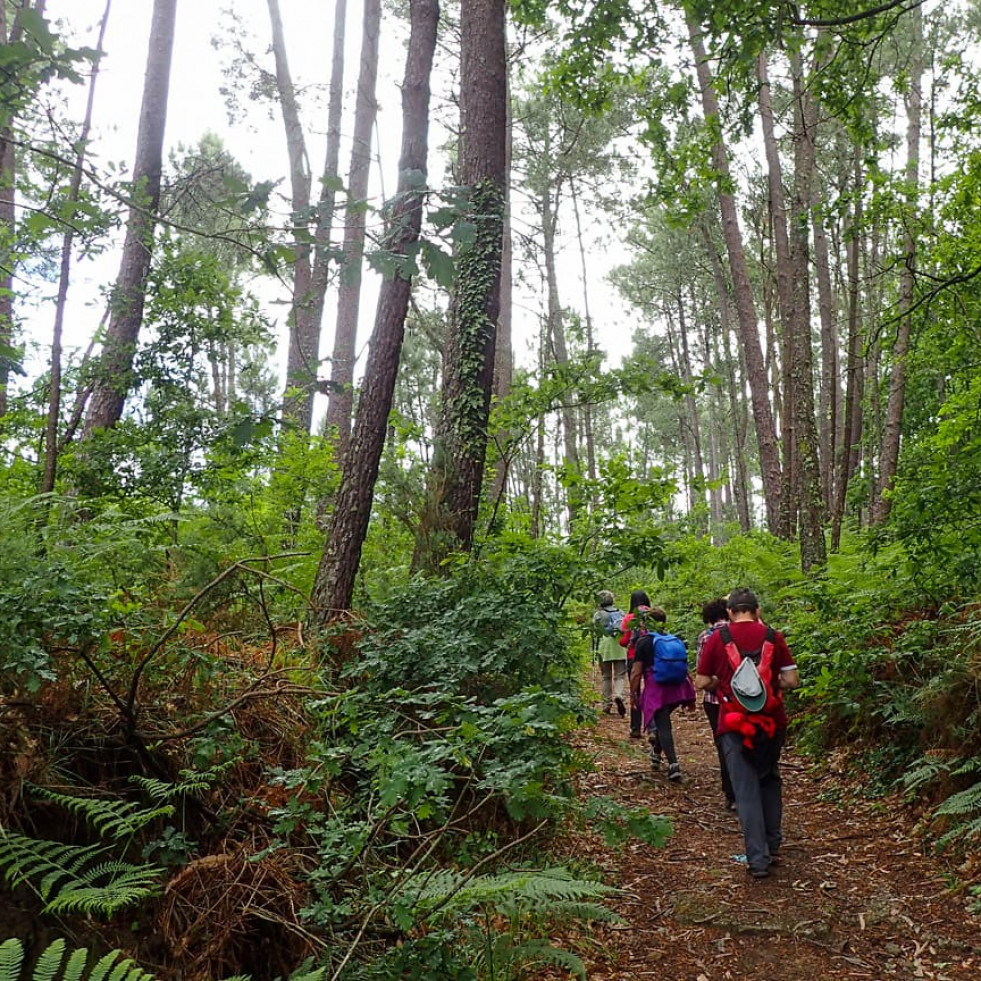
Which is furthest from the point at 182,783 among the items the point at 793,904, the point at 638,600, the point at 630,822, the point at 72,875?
the point at 638,600

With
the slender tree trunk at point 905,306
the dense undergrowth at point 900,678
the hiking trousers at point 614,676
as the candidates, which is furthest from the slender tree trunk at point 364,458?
the hiking trousers at point 614,676

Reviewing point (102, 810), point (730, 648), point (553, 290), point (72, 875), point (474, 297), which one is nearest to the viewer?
point (72, 875)

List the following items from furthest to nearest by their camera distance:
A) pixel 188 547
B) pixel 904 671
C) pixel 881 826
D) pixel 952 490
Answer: pixel 904 671, pixel 952 490, pixel 881 826, pixel 188 547

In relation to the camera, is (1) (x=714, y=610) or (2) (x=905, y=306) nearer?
(1) (x=714, y=610)

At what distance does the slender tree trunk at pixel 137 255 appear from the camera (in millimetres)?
8336

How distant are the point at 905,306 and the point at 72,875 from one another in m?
12.9

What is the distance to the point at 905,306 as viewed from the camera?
12.0 m

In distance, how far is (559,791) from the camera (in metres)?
3.79

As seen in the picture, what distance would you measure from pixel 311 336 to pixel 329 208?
A: 11.5 m

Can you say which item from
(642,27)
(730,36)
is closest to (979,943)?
(730,36)

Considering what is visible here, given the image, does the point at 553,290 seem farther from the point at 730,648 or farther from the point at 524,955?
the point at 524,955

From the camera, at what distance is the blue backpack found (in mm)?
7227

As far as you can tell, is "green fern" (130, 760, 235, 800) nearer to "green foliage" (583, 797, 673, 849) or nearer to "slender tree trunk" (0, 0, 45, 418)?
"green foliage" (583, 797, 673, 849)

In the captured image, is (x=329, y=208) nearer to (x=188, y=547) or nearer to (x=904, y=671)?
(x=188, y=547)
